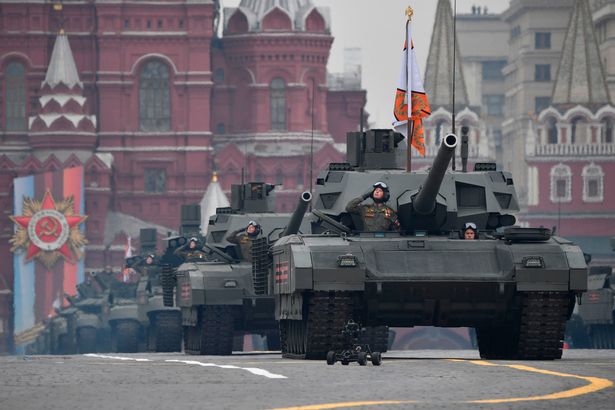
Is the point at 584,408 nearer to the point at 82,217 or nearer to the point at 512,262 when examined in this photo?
the point at 512,262

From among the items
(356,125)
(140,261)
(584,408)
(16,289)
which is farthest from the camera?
(356,125)

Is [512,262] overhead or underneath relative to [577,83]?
underneath

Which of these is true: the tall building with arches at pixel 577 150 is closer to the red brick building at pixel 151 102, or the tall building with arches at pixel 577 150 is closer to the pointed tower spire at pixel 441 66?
the pointed tower spire at pixel 441 66

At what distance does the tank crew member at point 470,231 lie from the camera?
2751cm

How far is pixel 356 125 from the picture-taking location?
12962 centimetres

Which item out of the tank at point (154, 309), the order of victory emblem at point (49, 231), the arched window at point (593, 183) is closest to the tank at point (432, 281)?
the tank at point (154, 309)

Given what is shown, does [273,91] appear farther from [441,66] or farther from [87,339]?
[87,339]

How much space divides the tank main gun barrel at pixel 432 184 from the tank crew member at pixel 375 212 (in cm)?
34

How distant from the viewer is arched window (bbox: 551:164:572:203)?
146 m

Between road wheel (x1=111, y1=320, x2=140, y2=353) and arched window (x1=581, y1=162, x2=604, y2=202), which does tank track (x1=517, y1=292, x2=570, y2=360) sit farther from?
arched window (x1=581, y1=162, x2=604, y2=202)

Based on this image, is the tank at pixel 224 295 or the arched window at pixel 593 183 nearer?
the tank at pixel 224 295

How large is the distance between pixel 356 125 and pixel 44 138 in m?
19.8

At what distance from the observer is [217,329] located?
36.4 meters

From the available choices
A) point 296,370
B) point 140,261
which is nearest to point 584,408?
point 296,370
